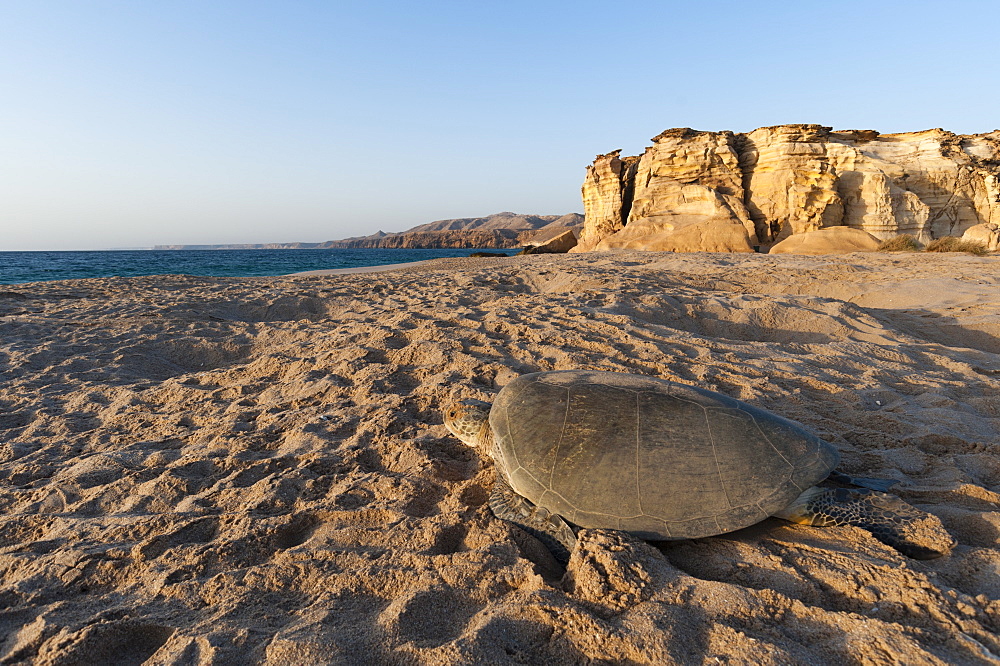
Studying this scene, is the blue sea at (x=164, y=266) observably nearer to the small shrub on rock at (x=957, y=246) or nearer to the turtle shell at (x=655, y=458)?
the turtle shell at (x=655, y=458)

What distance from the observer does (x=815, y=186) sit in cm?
1764

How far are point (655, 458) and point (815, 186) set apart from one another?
67.0 ft

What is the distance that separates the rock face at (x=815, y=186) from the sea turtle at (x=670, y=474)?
17.3 m

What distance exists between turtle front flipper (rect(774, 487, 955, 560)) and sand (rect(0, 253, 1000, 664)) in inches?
2.5

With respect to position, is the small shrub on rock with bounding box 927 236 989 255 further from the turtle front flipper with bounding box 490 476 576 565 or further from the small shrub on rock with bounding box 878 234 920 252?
the turtle front flipper with bounding box 490 476 576 565

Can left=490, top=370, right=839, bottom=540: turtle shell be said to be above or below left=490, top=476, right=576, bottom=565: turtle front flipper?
above

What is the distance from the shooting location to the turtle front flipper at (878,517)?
1.85m

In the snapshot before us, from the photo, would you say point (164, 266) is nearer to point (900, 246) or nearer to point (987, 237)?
point (900, 246)

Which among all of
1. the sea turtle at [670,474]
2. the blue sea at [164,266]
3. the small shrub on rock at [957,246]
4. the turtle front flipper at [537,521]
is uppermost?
the blue sea at [164,266]

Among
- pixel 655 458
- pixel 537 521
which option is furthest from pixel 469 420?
pixel 655 458

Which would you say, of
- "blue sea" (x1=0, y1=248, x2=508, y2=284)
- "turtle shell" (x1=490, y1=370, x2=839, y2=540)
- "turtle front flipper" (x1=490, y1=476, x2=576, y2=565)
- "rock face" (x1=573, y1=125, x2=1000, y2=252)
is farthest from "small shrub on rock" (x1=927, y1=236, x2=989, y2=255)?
"blue sea" (x1=0, y1=248, x2=508, y2=284)

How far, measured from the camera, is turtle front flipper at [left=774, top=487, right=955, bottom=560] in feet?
6.08

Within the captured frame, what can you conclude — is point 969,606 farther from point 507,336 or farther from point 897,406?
point 507,336

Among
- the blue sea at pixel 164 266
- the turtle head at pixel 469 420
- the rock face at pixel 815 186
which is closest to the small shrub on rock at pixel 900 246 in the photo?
the rock face at pixel 815 186
